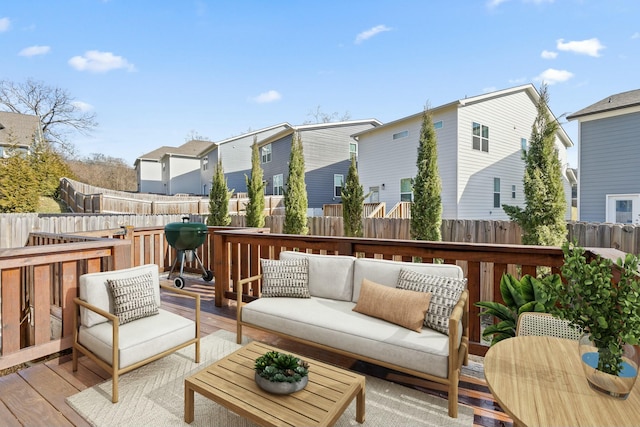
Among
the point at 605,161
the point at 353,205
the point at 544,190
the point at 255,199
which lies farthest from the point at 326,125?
the point at 544,190

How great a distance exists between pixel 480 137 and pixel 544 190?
6.87 meters

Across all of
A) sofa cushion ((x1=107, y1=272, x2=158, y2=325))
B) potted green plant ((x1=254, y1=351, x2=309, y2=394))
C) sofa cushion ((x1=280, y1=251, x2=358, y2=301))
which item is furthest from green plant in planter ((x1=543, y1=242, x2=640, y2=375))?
sofa cushion ((x1=107, y1=272, x2=158, y2=325))

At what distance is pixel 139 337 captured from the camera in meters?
2.51

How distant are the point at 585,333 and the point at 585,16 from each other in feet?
30.3

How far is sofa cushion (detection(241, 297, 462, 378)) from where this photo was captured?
2.28 metres

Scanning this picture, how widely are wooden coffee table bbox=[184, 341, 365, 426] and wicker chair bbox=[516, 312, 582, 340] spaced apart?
1145mm

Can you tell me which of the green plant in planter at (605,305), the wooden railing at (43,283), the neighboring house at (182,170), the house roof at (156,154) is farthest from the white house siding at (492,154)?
the house roof at (156,154)

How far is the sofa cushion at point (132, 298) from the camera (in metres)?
2.69

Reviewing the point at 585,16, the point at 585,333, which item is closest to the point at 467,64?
the point at 585,16

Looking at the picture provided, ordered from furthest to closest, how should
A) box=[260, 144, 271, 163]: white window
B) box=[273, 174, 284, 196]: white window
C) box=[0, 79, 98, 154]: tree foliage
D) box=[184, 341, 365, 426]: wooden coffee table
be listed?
box=[0, 79, 98, 154]: tree foliage
box=[260, 144, 271, 163]: white window
box=[273, 174, 284, 196]: white window
box=[184, 341, 365, 426]: wooden coffee table

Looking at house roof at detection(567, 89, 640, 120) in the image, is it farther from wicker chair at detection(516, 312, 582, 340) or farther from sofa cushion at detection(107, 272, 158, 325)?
sofa cushion at detection(107, 272, 158, 325)

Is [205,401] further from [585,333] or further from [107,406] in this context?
[585,333]

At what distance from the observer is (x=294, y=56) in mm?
11250

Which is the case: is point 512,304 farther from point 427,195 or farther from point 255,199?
point 255,199
